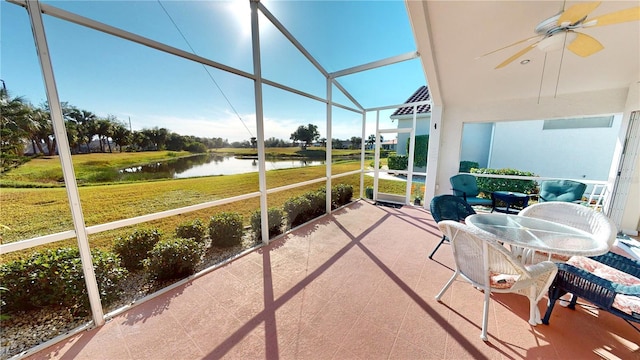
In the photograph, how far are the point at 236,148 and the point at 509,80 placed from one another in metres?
5.03

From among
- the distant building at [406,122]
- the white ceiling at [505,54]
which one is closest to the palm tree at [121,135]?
the white ceiling at [505,54]

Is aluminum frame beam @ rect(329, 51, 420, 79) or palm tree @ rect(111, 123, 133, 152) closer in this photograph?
palm tree @ rect(111, 123, 133, 152)

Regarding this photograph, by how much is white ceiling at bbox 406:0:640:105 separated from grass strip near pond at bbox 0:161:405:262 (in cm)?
326

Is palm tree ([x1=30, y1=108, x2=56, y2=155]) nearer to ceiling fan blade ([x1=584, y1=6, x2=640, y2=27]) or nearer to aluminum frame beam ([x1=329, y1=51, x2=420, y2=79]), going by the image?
aluminum frame beam ([x1=329, y1=51, x2=420, y2=79])

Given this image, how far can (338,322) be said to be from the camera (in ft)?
6.02

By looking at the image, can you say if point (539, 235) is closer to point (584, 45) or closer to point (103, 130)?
point (584, 45)

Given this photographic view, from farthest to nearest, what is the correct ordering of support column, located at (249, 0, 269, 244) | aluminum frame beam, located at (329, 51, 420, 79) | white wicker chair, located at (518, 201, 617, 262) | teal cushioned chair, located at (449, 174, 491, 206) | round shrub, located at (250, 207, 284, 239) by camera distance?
teal cushioned chair, located at (449, 174, 491, 206)
aluminum frame beam, located at (329, 51, 420, 79)
round shrub, located at (250, 207, 284, 239)
support column, located at (249, 0, 269, 244)
white wicker chair, located at (518, 201, 617, 262)

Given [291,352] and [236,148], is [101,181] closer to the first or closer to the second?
[236,148]

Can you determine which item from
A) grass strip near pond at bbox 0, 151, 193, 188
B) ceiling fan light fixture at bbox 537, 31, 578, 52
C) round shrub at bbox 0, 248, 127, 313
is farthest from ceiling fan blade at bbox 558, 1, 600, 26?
round shrub at bbox 0, 248, 127, 313

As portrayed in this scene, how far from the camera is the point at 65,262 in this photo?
6.05ft

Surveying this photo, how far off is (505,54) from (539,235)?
2.84 metres

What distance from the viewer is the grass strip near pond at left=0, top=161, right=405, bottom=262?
5.73 feet

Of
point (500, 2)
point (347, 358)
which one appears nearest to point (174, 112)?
point (347, 358)

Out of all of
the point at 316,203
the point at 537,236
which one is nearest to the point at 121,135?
the point at 316,203
